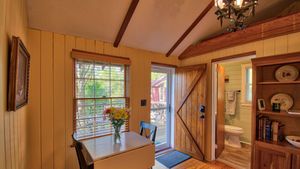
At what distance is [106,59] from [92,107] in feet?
2.88

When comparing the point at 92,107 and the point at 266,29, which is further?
the point at 92,107

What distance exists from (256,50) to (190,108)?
167 cm

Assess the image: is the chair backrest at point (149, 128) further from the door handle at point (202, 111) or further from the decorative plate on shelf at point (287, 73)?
the decorative plate on shelf at point (287, 73)

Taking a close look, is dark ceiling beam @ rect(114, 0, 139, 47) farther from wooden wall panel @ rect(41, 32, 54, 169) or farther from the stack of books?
the stack of books

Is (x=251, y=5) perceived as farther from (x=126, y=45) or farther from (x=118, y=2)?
(x=126, y=45)

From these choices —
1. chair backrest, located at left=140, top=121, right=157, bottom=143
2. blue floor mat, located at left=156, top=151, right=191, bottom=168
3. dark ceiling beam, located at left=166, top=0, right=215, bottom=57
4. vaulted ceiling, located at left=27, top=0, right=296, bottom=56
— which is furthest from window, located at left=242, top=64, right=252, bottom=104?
chair backrest, located at left=140, top=121, right=157, bottom=143

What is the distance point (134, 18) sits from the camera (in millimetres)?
2436

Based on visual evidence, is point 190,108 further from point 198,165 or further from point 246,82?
point 246,82

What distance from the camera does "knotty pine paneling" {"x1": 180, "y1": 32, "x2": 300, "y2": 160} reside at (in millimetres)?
2201

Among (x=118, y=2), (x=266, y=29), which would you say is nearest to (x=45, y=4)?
(x=118, y=2)

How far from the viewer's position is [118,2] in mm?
2125

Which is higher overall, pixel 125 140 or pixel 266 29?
pixel 266 29

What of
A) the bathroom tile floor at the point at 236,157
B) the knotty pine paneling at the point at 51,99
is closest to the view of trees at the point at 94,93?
the knotty pine paneling at the point at 51,99

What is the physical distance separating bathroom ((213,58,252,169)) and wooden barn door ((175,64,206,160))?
0.75m
